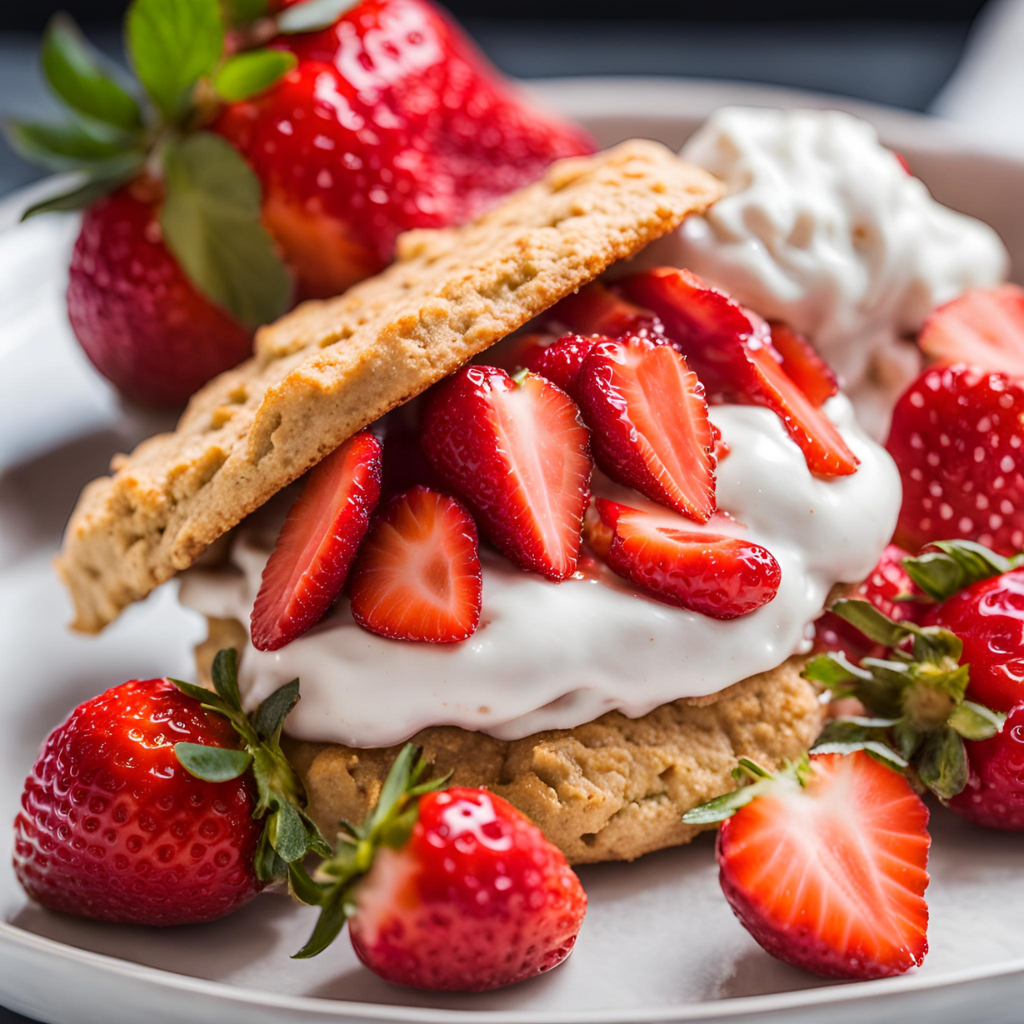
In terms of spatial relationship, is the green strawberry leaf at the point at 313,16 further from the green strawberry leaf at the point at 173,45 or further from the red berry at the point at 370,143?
the green strawberry leaf at the point at 173,45

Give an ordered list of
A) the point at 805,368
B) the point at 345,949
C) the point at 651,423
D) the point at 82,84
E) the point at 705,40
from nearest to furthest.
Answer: the point at 345,949 → the point at 651,423 → the point at 805,368 → the point at 82,84 → the point at 705,40

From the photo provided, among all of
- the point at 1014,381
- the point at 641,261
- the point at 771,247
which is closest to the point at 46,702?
the point at 641,261

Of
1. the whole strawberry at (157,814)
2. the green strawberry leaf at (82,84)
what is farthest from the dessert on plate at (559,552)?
the green strawberry leaf at (82,84)

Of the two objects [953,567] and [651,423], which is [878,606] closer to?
[953,567]

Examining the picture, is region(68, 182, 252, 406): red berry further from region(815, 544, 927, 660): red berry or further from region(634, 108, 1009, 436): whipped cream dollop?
region(815, 544, 927, 660): red berry

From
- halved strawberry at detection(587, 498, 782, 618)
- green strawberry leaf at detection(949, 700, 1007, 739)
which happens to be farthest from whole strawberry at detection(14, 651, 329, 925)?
green strawberry leaf at detection(949, 700, 1007, 739)

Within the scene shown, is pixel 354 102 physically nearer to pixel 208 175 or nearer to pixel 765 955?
pixel 208 175

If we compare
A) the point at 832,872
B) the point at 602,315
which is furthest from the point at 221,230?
the point at 832,872
